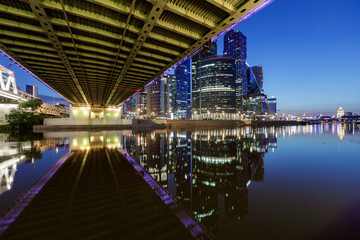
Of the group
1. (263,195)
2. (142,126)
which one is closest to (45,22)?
(263,195)

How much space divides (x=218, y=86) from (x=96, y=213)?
543 feet

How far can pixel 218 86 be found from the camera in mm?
159875

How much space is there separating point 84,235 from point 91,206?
116 cm

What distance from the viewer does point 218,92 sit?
6329 inches

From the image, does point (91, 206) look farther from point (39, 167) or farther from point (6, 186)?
point (39, 167)

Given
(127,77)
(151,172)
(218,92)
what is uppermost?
(218,92)

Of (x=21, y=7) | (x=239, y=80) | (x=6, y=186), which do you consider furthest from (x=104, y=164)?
(x=239, y=80)

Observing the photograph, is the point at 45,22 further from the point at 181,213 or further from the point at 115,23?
the point at 181,213

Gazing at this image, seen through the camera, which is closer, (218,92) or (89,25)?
(89,25)

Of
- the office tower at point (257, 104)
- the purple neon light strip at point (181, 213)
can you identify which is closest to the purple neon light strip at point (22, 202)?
the purple neon light strip at point (181, 213)

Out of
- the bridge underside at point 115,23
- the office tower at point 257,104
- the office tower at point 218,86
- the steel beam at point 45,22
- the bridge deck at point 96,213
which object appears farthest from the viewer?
→ the office tower at point 257,104

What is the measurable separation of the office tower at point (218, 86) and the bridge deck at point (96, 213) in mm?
148003

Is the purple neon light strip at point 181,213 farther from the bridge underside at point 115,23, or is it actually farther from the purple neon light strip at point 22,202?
the bridge underside at point 115,23

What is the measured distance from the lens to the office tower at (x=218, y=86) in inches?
6152
